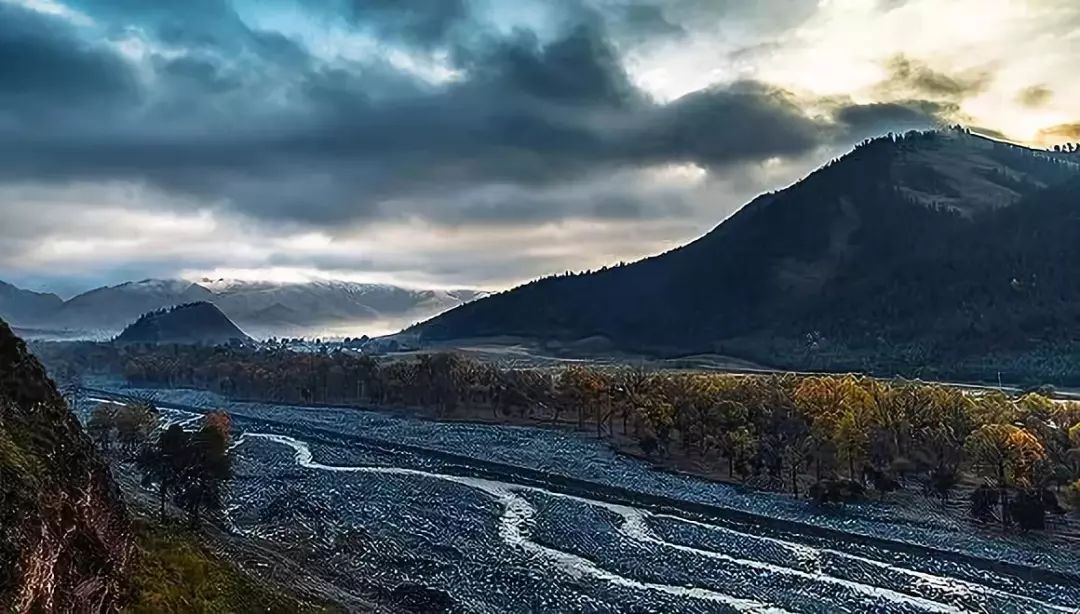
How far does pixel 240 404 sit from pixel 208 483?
13270 cm

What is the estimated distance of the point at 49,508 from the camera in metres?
29.2

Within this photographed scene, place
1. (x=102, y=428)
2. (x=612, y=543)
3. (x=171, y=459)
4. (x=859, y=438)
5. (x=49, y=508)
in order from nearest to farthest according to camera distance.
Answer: (x=49, y=508) → (x=171, y=459) → (x=612, y=543) → (x=859, y=438) → (x=102, y=428)

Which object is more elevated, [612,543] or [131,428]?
[131,428]

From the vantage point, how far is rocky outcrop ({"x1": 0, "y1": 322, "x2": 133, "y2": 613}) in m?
26.2

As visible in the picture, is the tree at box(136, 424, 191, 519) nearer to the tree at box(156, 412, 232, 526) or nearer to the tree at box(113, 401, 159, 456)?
the tree at box(156, 412, 232, 526)

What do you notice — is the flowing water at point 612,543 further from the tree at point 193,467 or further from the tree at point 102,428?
the tree at point 102,428

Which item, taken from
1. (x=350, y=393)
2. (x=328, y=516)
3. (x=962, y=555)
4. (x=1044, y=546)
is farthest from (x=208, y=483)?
(x=350, y=393)

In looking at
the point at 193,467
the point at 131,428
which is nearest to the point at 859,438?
the point at 193,467

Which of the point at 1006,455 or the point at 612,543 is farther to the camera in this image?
the point at 1006,455

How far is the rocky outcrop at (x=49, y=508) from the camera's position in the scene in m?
26.2

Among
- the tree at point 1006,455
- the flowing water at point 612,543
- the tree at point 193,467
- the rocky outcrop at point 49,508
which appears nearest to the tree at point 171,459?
the tree at point 193,467

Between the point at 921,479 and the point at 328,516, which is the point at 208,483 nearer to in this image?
the point at 328,516

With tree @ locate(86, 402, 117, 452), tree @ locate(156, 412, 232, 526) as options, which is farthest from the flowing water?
tree @ locate(86, 402, 117, 452)

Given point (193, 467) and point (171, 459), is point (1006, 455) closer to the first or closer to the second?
point (193, 467)
